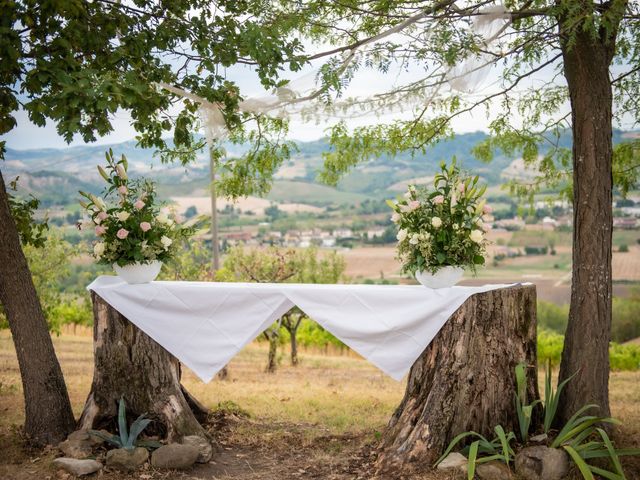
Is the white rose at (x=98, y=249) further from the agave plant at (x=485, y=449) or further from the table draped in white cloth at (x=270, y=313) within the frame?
the agave plant at (x=485, y=449)

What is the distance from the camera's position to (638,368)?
12992 mm

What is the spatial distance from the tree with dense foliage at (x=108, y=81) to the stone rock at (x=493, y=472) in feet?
10.2

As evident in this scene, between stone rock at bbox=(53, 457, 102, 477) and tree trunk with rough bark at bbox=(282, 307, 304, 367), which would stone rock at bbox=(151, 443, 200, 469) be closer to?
stone rock at bbox=(53, 457, 102, 477)

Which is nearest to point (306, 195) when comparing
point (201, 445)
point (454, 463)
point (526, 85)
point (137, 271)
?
point (526, 85)

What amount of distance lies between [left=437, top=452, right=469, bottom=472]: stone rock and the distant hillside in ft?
34.1

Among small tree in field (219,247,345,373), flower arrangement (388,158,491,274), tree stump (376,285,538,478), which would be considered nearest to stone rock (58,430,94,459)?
tree stump (376,285,538,478)

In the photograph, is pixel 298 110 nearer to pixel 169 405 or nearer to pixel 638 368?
pixel 169 405

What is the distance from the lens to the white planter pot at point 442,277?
16.3 feet

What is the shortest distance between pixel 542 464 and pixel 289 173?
28452 millimetres

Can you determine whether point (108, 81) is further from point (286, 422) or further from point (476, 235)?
point (286, 422)

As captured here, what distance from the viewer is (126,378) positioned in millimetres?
5461

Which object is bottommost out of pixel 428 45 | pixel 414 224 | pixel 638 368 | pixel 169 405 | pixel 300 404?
pixel 638 368

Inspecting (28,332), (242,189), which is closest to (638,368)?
(242,189)

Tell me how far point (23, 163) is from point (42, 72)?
21.0 meters
